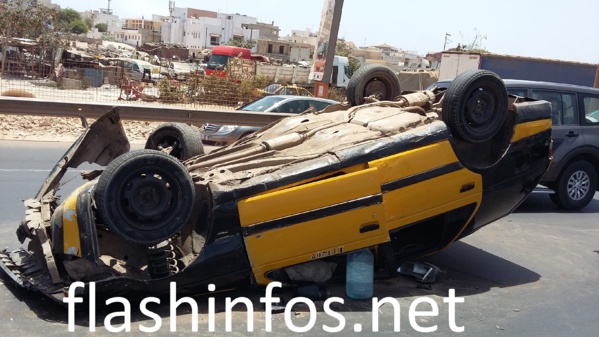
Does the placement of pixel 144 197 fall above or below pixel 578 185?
above

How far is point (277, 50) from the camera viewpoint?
246 feet

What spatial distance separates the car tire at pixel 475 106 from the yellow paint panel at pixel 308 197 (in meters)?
1.01

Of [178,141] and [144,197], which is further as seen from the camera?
[178,141]

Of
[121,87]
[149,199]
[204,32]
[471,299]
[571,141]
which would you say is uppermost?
[204,32]

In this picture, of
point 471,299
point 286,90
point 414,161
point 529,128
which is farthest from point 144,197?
point 286,90

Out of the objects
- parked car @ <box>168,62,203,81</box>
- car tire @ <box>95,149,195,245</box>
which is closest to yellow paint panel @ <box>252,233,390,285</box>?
car tire @ <box>95,149,195,245</box>

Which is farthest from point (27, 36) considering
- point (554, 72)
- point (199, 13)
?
point (199, 13)

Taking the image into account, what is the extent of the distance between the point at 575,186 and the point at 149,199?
704 cm

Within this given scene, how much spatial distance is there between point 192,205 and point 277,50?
71.2m

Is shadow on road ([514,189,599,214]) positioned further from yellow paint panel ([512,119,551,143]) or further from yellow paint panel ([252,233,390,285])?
yellow paint panel ([252,233,390,285])

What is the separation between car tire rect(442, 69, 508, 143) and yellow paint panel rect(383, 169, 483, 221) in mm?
357

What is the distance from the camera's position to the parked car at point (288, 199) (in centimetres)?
488

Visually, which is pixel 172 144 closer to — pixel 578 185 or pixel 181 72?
pixel 578 185

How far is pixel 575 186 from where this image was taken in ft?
32.3
